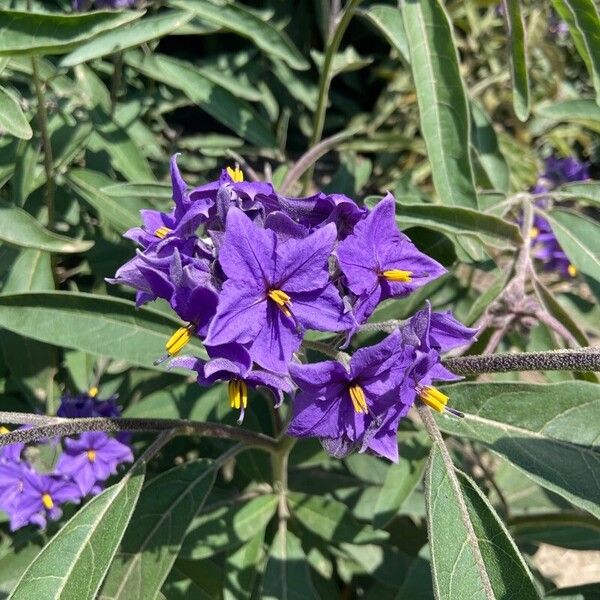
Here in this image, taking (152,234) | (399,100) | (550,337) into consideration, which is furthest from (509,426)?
(399,100)

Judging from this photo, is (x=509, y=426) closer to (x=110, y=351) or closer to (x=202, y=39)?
(x=110, y=351)

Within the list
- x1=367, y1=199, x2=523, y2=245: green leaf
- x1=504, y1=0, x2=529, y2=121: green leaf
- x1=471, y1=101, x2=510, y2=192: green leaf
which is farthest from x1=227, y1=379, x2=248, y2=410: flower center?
x1=471, y1=101, x2=510, y2=192: green leaf

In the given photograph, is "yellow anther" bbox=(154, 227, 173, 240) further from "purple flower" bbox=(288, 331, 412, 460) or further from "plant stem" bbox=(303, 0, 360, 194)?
"plant stem" bbox=(303, 0, 360, 194)

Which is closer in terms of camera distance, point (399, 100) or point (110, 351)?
point (110, 351)

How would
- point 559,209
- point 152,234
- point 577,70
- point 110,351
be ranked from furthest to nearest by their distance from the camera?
1. point 577,70
2. point 559,209
3. point 110,351
4. point 152,234

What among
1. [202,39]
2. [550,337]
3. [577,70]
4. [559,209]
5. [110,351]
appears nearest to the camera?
[110,351]

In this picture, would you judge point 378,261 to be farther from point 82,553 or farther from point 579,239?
point 579,239

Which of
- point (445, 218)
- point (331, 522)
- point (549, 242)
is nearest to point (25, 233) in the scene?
point (445, 218)
